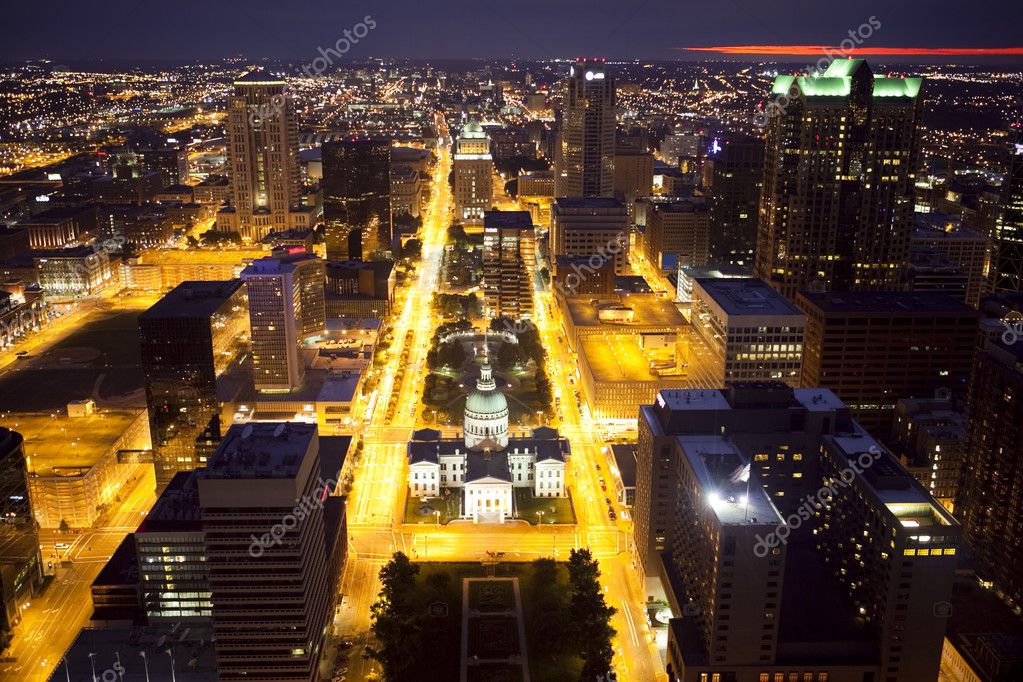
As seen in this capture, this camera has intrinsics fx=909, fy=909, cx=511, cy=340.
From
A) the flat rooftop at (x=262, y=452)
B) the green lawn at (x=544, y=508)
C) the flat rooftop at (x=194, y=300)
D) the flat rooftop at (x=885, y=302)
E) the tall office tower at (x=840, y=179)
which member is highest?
the tall office tower at (x=840, y=179)

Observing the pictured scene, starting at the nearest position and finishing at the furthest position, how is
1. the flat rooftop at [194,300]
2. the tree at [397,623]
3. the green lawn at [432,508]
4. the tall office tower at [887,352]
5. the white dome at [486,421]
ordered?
the tree at [397,623], the green lawn at [432,508], the flat rooftop at [194,300], the tall office tower at [887,352], the white dome at [486,421]

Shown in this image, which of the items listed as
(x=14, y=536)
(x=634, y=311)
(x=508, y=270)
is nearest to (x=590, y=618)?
(x=14, y=536)

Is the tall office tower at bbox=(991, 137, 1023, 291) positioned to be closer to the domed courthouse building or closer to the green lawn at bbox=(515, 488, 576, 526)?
the domed courthouse building

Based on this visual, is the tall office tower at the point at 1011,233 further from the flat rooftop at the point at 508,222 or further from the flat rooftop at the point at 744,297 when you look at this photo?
the flat rooftop at the point at 508,222

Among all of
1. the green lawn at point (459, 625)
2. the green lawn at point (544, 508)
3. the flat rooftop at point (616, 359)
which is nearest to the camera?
the green lawn at point (459, 625)

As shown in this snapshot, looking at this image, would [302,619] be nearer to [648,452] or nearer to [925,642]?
[648,452]

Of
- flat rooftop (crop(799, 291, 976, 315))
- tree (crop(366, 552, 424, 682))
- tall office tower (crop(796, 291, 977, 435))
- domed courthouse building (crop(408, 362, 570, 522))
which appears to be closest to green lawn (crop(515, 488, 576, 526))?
domed courthouse building (crop(408, 362, 570, 522))

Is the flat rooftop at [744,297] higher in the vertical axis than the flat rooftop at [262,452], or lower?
higher

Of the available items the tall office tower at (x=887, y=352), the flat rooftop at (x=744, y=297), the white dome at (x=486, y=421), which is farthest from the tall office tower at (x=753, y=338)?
the white dome at (x=486, y=421)
